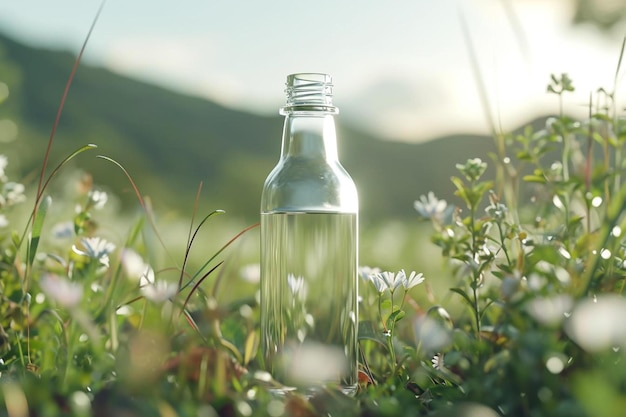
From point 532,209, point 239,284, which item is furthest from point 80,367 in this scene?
point 239,284

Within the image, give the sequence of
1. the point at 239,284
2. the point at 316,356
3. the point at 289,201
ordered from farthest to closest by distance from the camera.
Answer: the point at 239,284 → the point at 289,201 → the point at 316,356

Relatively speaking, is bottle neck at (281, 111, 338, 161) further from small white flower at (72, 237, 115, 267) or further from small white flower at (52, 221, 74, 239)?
small white flower at (52, 221, 74, 239)

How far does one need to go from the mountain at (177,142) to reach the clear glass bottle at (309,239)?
49.5 feet

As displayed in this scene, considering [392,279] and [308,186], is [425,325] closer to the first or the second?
[392,279]

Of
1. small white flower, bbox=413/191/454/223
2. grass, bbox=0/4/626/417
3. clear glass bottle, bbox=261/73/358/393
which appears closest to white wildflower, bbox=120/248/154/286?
grass, bbox=0/4/626/417

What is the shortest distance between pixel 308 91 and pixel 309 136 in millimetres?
100

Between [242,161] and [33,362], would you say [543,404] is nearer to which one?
[33,362]

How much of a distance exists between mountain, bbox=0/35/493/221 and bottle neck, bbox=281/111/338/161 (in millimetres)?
15098

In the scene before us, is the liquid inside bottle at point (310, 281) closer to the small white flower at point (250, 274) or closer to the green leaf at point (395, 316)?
the green leaf at point (395, 316)

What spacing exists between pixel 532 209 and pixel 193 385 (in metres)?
1.16

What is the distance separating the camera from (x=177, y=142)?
24.1 metres

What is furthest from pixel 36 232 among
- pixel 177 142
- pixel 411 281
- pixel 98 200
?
pixel 177 142

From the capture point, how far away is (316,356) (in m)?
1.21

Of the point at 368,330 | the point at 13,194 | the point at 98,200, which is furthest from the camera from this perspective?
the point at 13,194
